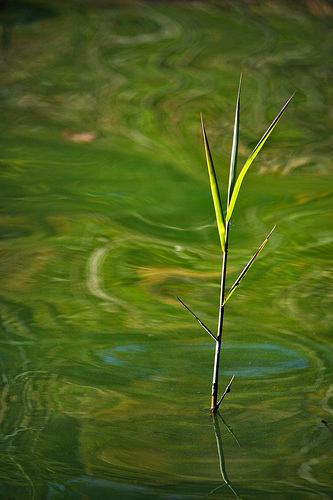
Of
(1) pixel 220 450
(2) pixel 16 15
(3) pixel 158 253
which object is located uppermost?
(2) pixel 16 15

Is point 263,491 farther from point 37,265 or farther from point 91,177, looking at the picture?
point 91,177

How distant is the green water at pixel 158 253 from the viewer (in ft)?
3.08

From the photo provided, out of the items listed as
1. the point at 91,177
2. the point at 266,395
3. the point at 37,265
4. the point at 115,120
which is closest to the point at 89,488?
the point at 266,395

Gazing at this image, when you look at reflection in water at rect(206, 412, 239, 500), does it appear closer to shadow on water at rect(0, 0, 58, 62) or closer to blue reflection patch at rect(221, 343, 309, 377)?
blue reflection patch at rect(221, 343, 309, 377)

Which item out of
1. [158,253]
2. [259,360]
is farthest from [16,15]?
[259,360]

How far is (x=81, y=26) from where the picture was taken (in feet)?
7.52

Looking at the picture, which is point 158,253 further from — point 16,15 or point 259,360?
point 16,15

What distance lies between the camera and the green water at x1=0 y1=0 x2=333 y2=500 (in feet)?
3.08

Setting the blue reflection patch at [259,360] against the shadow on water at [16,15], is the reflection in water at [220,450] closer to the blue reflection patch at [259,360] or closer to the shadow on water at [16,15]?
the blue reflection patch at [259,360]

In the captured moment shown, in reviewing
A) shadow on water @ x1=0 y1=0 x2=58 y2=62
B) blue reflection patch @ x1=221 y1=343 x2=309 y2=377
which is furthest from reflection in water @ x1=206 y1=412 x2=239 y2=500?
shadow on water @ x1=0 y1=0 x2=58 y2=62

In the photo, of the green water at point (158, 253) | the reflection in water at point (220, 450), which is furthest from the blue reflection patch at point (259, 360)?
the reflection in water at point (220, 450)

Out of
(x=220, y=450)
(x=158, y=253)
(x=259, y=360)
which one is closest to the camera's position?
(x=220, y=450)

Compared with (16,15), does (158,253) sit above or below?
below

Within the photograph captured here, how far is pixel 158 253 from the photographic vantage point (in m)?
1.65
